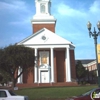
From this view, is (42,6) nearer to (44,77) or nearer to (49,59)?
(49,59)

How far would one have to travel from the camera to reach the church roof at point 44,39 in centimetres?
5262

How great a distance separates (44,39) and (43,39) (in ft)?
0.78

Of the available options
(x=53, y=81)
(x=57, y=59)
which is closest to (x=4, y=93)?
(x=53, y=81)

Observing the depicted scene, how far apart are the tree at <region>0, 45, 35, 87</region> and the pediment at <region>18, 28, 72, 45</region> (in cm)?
1355

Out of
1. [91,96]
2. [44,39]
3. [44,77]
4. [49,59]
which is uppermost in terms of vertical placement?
[44,39]

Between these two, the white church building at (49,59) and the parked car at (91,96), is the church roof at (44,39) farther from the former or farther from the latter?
the parked car at (91,96)

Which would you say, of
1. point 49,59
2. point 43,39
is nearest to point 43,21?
point 43,39

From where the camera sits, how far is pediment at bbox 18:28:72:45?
52.7 meters

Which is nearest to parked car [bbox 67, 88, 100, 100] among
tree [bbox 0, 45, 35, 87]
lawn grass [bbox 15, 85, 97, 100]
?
lawn grass [bbox 15, 85, 97, 100]

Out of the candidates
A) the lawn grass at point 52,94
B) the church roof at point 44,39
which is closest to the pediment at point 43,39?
the church roof at point 44,39

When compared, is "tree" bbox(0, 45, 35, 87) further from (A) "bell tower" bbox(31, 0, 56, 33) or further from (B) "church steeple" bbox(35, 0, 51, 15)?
(B) "church steeple" bbox(35, 0, 51, 15)

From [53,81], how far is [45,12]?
1958cm

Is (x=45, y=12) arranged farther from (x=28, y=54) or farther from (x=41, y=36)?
(x=28, y=54)

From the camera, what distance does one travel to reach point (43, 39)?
53438mm
